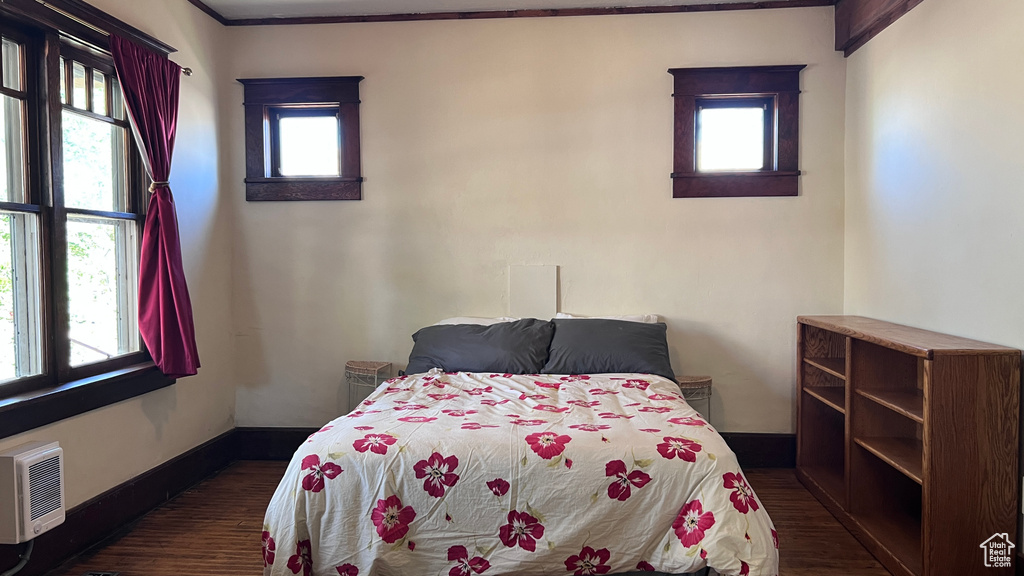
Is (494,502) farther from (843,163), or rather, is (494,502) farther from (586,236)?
(843,163)

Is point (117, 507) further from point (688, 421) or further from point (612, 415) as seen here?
point (688, 421)

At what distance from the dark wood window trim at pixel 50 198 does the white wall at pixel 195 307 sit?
139 mm

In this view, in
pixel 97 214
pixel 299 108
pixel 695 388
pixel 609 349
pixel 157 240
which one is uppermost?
pixel 299 108

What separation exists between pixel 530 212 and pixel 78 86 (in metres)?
2.47

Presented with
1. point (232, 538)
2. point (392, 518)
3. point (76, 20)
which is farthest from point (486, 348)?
point (76, 20)

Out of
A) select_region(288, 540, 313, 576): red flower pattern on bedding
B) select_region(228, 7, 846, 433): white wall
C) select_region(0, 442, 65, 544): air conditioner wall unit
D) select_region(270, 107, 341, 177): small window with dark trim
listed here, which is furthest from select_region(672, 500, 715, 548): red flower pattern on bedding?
select_region(270, 107, 341, 177): small window with dark trim

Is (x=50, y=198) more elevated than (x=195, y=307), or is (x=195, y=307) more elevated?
(x=50, y=198)

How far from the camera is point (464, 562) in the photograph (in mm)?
2250

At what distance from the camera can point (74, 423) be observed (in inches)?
110

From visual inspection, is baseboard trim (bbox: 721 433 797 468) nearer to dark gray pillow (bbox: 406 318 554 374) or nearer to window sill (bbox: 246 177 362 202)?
dark gray pillow (bbox: 406 318 554 374)

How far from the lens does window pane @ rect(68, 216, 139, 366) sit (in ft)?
9.62

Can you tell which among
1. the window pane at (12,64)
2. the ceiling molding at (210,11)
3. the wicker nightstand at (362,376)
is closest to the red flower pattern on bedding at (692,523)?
the wicker nightstand at (362,376)

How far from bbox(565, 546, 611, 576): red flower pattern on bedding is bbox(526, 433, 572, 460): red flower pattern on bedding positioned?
347 millimetres

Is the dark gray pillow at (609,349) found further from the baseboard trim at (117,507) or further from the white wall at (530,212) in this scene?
the baseboard trim at (117,507)
